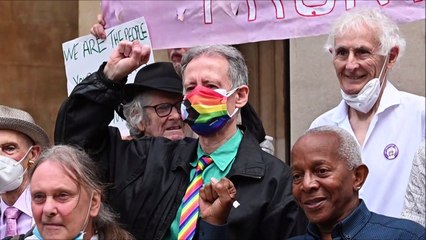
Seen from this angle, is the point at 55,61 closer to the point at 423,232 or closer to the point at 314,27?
the point at 314,27

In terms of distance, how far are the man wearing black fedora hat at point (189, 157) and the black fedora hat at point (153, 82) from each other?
514 mm

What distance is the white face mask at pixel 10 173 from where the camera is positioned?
5.55 m

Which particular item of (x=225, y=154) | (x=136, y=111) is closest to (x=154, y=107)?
(x=136, y=111)

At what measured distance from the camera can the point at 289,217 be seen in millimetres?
4918

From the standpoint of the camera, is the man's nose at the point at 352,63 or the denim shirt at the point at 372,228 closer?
the denim shirt at the point at 372,228

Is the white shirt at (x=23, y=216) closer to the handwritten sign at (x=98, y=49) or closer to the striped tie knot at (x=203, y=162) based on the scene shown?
the striped tie knot at (x=203, y=162)

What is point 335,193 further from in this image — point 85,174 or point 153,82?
point 153,82

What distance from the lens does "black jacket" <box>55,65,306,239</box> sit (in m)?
4.92

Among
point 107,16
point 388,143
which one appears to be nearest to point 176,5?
point 107,16

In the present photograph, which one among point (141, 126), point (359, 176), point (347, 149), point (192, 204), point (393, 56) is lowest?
point (192, 204)

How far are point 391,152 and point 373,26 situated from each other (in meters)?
0.62

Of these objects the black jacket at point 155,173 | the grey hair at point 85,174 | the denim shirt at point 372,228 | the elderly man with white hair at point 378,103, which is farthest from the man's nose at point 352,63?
the grey hair at point 85,174

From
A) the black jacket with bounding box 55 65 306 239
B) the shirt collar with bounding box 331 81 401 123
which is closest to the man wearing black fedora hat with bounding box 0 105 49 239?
the black jacket with bounding box 55 65 306 239

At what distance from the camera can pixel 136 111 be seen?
19.6 feet
